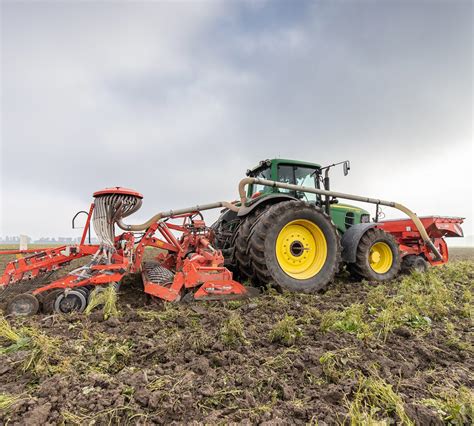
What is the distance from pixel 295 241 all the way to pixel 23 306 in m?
3.47

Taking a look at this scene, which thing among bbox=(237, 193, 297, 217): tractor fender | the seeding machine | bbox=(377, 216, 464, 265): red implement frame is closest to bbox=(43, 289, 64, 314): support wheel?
the seeding machine

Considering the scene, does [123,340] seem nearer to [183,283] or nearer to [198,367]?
[198,367]

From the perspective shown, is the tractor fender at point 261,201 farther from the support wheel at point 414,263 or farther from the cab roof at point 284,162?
the support wheel at point 414,263

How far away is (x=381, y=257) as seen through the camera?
5.84 m

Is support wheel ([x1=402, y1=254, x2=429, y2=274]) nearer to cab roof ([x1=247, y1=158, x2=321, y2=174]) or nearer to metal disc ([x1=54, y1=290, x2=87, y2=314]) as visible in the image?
cab roof ([x1=247, y1=158, x2=321, y2=174])

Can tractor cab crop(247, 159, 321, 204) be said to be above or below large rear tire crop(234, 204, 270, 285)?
above

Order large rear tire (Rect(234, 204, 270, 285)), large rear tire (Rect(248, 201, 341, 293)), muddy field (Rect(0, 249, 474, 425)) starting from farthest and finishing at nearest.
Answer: large rear tire (Rect(234, 204, 270, 285)), large rear tire (Rect(248, 201, 341, 293)), muddy field (Rect(0, 249, 474, 425))

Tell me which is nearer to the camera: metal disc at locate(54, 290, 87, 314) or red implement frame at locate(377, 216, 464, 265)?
metal disc at locate(54, 290, 87, 314)

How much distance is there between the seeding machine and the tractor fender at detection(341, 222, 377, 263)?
2 cm

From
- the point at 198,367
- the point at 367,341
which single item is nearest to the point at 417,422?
the point at 367,341

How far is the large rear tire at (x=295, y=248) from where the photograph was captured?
13.1ft

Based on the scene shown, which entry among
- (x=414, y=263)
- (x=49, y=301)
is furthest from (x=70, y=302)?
(x=414, y=263)

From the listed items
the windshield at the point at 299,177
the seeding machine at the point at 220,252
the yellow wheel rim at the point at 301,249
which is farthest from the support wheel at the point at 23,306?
the windshield at the point at 299,177

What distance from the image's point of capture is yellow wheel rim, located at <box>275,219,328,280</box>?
4430 millimetres
